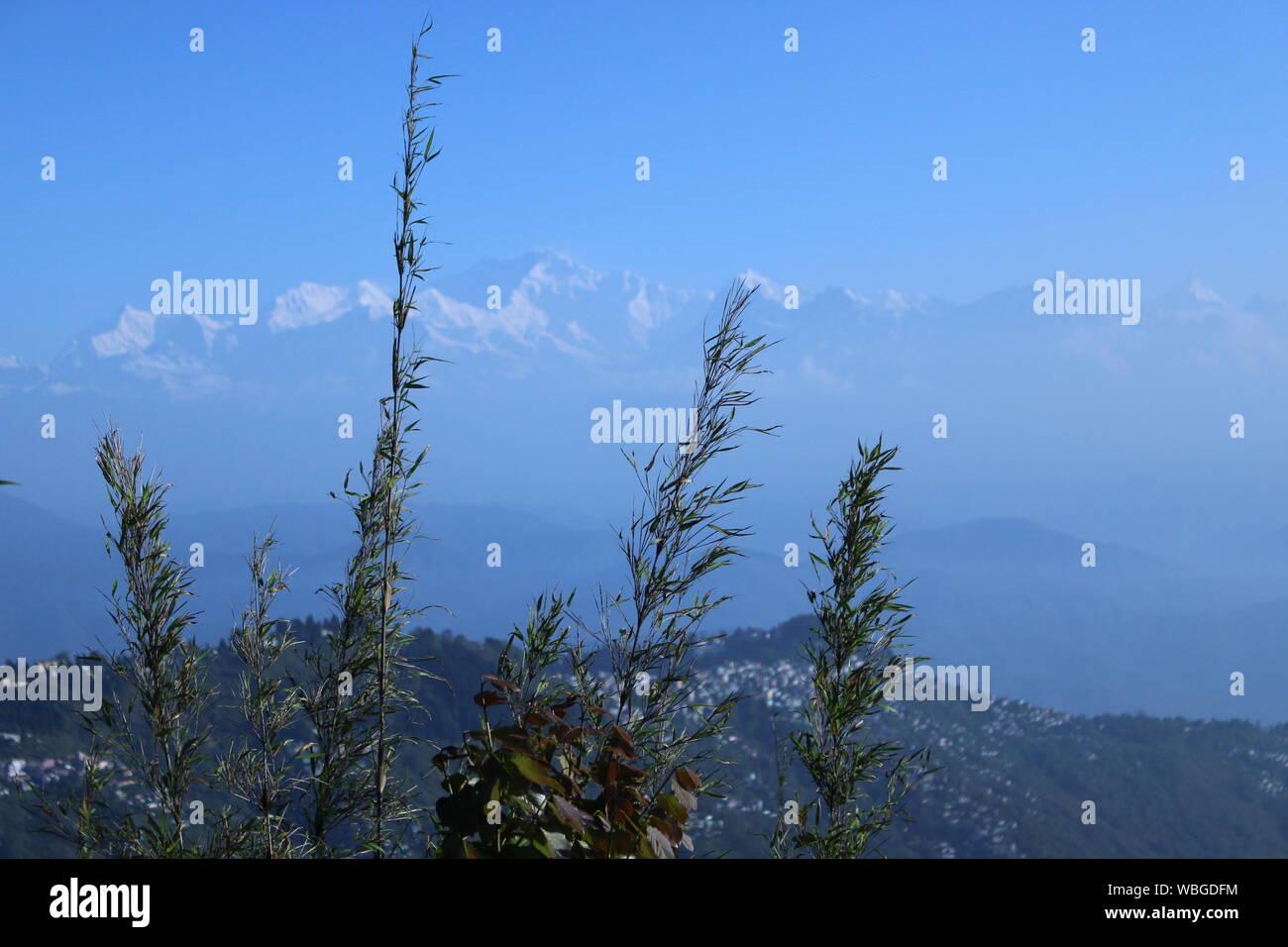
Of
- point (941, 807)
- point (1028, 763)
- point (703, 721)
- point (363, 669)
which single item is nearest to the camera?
point (703, 721)

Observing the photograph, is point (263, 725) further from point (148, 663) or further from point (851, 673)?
point (851, 673)

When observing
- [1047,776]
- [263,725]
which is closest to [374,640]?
[263,725]

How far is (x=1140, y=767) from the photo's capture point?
10250 centimetres

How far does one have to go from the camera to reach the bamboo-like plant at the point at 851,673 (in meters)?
5.12

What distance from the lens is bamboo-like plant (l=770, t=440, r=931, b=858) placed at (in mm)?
5117

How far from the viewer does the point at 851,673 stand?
17.0 ft

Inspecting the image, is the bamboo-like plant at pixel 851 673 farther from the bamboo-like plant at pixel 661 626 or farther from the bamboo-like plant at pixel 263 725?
the bamboo-like plant at pixel 263 725

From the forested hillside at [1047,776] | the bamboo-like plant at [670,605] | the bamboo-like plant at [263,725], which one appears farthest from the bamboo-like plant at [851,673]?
the forested hillside at [1047,776]

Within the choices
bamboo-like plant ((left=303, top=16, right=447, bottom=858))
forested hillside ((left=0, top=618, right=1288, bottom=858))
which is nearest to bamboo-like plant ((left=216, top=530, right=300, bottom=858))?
bamboo-like plant ((left=303, top=16, right=447, bottom=858))

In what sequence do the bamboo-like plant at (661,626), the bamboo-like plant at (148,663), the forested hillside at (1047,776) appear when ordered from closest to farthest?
1. the bamboo-like plant at (661,626)
2. the bamboo-like plant at (148,663)
3. the forested hillside at (1047,776)
